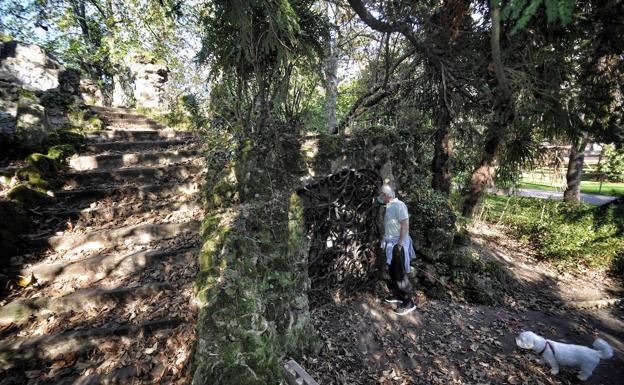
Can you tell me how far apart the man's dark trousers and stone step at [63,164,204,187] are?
3738mm

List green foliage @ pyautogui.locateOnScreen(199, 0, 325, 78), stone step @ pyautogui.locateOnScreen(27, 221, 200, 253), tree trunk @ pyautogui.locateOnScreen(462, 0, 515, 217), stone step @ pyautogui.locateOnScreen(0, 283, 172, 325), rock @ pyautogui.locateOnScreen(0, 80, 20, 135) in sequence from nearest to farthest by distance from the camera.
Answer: stone step @ pyautogui.locateOnScreen(0, 283, 172, 325)
tree trunk @ pyautogui.locateOnScreen(462, 0, 515, 217)
green foliage @ pyautogui.locateOnScreen(199, 0, 325, 78)
stone step @ pyautogui.locateOnScreen(27, 221, 200, 253)
rock @ pyautogui.locateOnScreen(0, 80, 20, 135)

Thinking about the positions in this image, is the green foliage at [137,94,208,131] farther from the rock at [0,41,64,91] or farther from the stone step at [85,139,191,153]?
the rock at [0,41,64,91]

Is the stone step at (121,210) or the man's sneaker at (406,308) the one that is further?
the man's sneaker at (406,308)

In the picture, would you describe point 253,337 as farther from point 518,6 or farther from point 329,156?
point 518,6

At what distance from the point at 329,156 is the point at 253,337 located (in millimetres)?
2969

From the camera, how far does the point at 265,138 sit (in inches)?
173

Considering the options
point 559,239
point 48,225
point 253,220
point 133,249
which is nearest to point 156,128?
point 48,225

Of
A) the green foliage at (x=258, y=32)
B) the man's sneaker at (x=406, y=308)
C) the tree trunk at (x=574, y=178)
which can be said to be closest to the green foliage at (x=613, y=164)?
the tree trunk at (x=574, y=178)

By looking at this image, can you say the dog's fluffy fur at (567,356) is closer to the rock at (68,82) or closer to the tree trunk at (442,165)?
the tree trunk at (442,165)

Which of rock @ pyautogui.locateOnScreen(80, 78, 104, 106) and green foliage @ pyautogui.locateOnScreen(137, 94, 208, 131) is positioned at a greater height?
rock @ pyautogui.locateOnScreen(80, 78, 104, 106)

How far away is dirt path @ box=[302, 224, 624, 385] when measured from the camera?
12.6ft

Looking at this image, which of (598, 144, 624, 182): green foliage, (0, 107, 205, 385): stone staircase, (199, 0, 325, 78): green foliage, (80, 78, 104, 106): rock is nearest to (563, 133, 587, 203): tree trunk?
(598, 144, 624, 182): green foliage

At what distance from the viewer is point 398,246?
A: 4.75 meters

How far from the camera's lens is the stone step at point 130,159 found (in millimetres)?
4977
